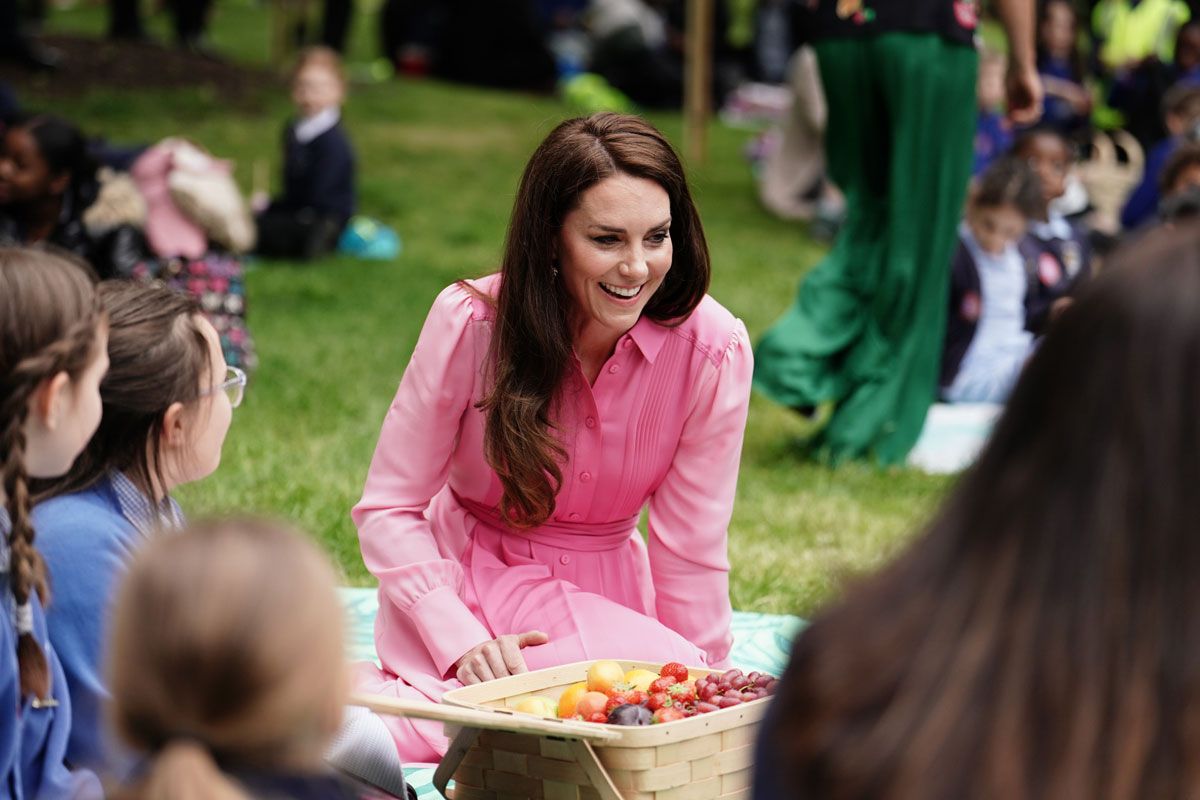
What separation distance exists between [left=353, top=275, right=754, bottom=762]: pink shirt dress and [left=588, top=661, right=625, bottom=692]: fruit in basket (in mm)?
266

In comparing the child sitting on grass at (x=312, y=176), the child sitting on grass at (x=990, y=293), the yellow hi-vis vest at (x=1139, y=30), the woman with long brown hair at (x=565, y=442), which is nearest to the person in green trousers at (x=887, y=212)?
the child sitting on grass at (x=990, y=293)

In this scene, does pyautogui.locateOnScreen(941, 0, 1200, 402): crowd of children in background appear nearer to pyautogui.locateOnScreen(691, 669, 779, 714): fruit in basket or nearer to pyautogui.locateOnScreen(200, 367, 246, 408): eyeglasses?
pyautogui.locateOnScreen(691, 669, 779, 714): fruit in basket

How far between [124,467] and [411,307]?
17.6ft

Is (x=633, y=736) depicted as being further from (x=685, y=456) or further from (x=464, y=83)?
(x=464, y=83)

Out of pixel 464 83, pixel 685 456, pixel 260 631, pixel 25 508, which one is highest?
pixel 260 631

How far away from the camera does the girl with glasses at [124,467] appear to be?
8.20ft

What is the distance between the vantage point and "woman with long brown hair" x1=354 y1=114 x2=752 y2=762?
10.4 ft

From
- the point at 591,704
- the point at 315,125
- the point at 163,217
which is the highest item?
the point at 591,704

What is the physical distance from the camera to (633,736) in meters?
2.49

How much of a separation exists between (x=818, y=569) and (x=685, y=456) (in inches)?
55.0

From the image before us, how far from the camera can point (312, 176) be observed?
29.5ft

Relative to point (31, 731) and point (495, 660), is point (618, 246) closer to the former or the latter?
point (495, 660)

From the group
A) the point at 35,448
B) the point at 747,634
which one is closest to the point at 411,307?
the point at 747,634

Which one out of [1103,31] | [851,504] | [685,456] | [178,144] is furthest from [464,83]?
[685,456]
